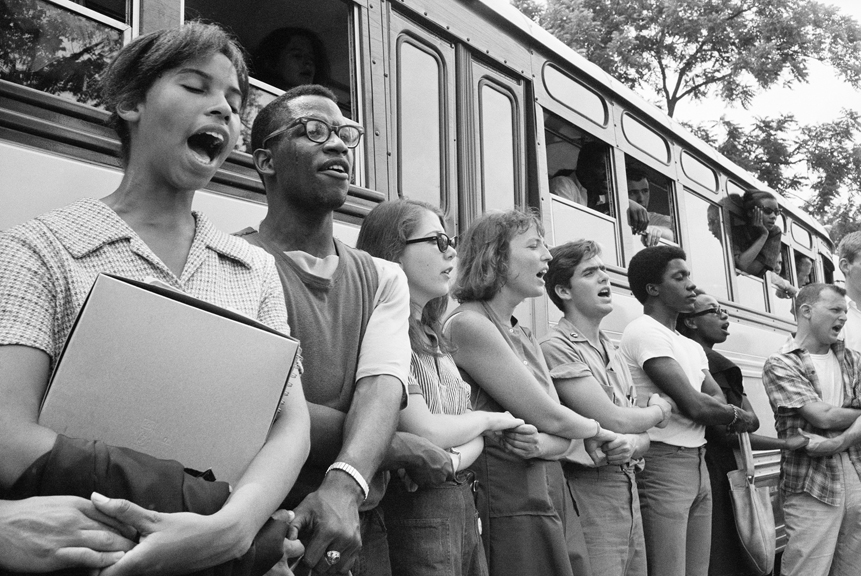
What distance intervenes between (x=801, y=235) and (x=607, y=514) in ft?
27.7

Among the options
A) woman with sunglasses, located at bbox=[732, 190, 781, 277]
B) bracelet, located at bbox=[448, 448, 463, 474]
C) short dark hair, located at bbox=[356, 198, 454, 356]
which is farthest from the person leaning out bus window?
woman with sunglasses, located at bbox=[732, 190, 781, 277]

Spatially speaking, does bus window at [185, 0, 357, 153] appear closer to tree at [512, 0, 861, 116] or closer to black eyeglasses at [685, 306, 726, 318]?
black eyeglasses at [685, 306, 726, 318]

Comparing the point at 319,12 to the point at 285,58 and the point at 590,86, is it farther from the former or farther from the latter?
the point at 590,86

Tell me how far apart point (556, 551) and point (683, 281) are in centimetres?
223

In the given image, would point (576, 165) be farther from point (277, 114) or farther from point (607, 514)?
point (277, 114)

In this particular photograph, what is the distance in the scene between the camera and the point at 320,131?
2.49m

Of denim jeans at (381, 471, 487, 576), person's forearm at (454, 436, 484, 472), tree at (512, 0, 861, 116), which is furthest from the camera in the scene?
tree at (512, 0, 861, 116)

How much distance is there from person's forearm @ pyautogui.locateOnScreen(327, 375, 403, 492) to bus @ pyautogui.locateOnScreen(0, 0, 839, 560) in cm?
96

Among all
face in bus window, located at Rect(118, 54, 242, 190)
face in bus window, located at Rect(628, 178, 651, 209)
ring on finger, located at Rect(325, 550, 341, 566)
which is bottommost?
ring on finger, located at Rect(325, 550, 341, 566)

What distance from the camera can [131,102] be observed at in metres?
1.85

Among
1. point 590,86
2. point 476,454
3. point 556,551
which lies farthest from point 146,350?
point 590,86

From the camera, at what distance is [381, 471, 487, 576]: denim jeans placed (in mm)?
2361

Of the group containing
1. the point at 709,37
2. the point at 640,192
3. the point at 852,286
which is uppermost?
the point at 709,37

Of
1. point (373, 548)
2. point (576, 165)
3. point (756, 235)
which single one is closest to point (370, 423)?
point (373, 548)
